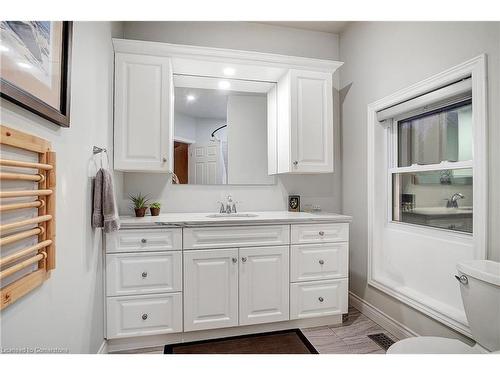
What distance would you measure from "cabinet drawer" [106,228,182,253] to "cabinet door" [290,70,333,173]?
43.3 inches

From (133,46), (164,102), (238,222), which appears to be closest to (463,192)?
(238,222)

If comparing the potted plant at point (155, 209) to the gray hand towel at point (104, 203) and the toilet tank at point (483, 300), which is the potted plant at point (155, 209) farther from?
the toilet tank at point (483, 300)

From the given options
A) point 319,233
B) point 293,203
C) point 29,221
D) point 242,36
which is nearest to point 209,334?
point 319,233

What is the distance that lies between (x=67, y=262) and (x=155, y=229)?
672mm

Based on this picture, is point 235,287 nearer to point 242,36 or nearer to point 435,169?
point 435,169

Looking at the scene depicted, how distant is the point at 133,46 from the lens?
2.04 metres

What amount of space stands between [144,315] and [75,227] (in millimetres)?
861

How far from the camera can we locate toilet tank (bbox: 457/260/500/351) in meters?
1.19

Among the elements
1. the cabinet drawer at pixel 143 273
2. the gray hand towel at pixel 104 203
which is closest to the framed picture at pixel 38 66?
the gray hand towel at pixel 104 203

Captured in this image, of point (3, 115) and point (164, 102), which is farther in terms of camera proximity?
point (164, 102)

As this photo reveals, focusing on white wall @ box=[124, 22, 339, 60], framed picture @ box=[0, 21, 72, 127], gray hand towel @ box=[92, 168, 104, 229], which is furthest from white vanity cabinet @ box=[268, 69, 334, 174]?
framed picture @ box=[0, 21, 72, 127]

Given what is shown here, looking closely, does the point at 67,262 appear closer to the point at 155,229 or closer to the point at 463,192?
the point at 155,229

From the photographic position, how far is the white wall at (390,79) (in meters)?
1.44

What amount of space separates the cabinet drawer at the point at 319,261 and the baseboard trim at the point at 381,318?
44 cm
